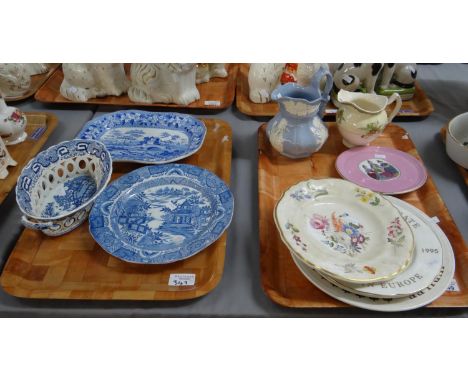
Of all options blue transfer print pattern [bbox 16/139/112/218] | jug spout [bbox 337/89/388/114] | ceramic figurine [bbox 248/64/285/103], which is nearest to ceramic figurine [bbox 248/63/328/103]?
ceramic figurine [bbox 248/64/285/103]

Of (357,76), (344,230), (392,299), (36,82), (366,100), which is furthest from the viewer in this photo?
(36,82)

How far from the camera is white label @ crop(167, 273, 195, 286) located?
29.7 inches

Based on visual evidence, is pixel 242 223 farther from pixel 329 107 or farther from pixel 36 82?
pixel 36 82

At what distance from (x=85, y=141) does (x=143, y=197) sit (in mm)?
215

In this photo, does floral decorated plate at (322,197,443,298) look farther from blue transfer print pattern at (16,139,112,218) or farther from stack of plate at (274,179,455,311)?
blue transfer print pattern at (16,139,112,218)

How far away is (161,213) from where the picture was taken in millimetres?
893

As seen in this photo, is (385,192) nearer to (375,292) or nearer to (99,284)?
(375,292)

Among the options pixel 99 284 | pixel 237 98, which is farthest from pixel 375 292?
pixel 237 98

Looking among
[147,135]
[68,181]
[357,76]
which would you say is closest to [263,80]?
[357,76]

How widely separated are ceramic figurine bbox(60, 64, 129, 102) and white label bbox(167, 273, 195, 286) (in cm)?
79

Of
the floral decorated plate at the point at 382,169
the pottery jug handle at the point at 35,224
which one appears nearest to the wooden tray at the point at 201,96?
the floral decorated plate at the point at 382,169

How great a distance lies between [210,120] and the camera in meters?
1.19

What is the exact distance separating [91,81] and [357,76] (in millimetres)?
887

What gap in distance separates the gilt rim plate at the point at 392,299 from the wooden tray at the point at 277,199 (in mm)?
26
